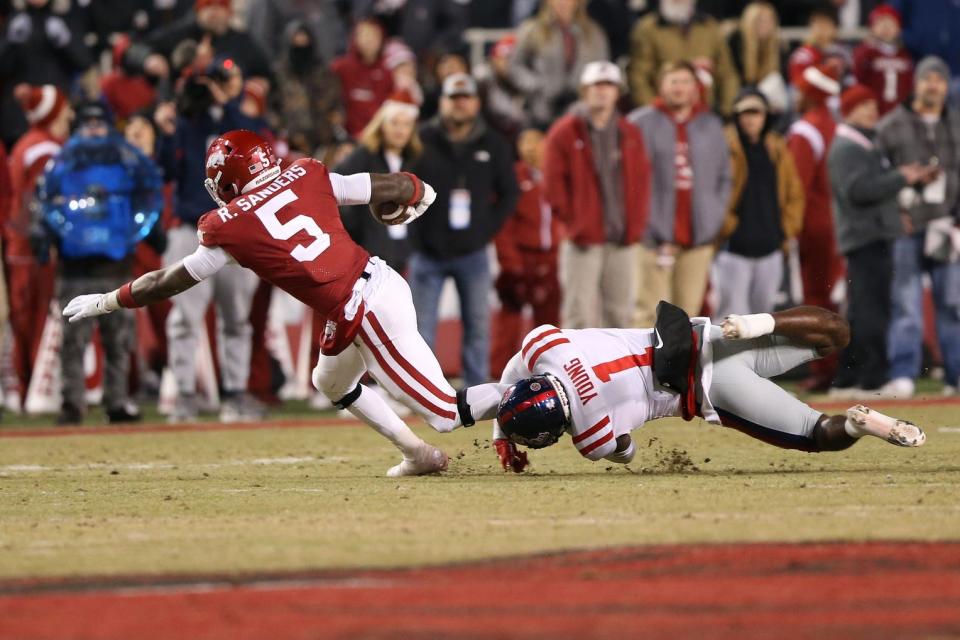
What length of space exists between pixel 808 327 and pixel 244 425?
5527 millimetres

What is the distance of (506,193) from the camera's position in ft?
44.1

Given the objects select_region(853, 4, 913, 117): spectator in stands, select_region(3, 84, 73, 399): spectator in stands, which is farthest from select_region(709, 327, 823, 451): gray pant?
select_region(853, 4, 913, 117): spectator in stands

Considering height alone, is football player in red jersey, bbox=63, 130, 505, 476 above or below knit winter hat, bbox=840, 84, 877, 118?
below

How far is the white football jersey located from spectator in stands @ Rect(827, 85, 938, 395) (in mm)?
5193

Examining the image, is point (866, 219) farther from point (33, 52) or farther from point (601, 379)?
point (33, 52)

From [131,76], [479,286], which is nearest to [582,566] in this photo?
[479,286]

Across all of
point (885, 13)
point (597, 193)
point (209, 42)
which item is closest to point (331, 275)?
point (597, 193)

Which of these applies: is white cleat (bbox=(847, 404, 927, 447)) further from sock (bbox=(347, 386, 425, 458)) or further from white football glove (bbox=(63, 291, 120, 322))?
white football glove (bbox=(63, 291, 120, 322))

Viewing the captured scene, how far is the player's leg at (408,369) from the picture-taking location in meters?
8.34

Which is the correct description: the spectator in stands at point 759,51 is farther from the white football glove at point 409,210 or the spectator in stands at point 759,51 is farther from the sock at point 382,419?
the sock at point 382,419

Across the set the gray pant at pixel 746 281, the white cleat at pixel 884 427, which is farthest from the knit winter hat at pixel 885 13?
the white cleat at pixel 884 427

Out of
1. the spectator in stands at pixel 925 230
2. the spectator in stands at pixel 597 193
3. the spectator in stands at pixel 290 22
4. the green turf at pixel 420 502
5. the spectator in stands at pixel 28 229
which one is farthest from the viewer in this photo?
the spectator in stands at pixel 290 22

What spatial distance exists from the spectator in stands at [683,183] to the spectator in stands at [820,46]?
190 cm

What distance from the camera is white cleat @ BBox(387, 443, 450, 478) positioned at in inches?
339
